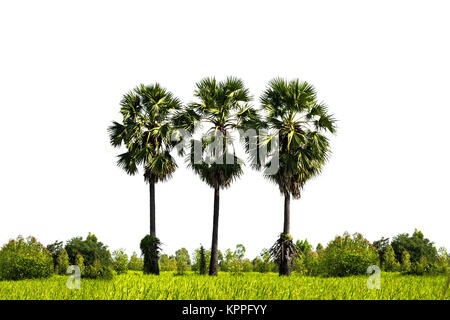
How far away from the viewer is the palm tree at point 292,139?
17.6m

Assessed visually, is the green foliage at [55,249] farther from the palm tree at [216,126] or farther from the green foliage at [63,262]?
the palm tree at [216,126]

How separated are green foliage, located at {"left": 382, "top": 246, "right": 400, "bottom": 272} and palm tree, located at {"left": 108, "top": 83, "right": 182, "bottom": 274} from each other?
11318 millimetres

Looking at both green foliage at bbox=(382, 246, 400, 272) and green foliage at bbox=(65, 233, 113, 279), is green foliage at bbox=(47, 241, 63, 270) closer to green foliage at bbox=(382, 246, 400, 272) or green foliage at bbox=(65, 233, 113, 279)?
green foliage at bbox=(65, 233, 113, 279)

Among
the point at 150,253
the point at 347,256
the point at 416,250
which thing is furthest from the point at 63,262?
the point at 416,250

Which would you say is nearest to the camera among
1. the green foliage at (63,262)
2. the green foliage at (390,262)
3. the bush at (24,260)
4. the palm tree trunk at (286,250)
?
the green foliage at (63,262)

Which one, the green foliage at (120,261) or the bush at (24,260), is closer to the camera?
the bush at (24,260)

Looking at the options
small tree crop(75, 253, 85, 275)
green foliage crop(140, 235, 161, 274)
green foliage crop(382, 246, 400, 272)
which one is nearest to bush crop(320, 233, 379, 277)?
green foliage crop(382, 246, 400, 272)

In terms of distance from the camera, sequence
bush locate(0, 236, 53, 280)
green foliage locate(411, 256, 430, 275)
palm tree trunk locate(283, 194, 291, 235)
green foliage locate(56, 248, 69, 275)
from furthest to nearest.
Answer: 1. palm tree trunk locate(283, 194, 291, 235)
2. green foliage locate(411, 256, 430, 275)
3. bush locate(0, 236, 53, 280)
4. green foliage locate(56, 248, 69, 275)

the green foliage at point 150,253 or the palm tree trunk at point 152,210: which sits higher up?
the palm tree trunk at point 152,210

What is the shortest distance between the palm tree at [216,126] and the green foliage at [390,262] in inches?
323

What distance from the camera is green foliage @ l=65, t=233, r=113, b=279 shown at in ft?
33.1
